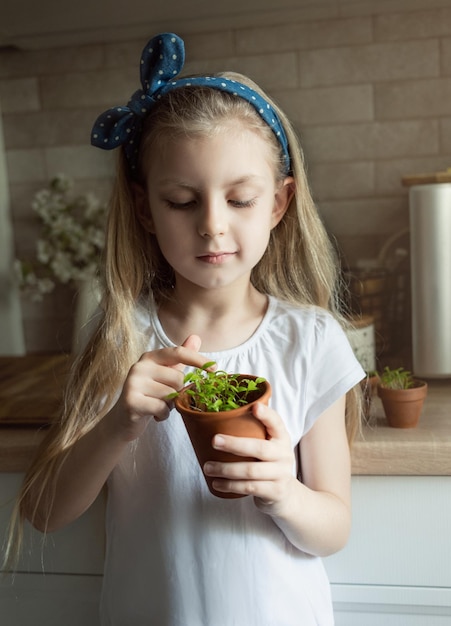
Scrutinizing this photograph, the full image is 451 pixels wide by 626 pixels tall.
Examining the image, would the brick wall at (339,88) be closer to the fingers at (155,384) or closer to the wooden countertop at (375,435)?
the wooden countertop at (375,435)

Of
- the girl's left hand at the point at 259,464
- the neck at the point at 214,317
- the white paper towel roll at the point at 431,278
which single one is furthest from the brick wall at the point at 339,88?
the girl's left hand at the point at 259,464

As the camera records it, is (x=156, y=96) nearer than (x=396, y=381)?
Yes

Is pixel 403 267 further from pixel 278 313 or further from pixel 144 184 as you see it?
pixel 144 184

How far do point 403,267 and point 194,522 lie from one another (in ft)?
1.92

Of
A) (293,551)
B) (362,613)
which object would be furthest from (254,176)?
(362,613)

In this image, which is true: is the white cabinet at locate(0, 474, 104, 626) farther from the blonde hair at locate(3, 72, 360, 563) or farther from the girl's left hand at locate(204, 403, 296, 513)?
the girl's left hand at locate(204, 403, 296, 513)

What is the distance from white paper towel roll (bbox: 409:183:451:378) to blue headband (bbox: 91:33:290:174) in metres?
0.26

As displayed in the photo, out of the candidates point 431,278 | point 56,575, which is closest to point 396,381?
point 431,278

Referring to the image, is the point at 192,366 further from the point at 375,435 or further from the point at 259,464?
the point at 375,435

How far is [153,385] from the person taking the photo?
0.66 m

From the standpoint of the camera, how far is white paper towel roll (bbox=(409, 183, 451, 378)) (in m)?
0.96

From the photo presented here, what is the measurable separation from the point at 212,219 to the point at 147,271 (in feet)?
0.62

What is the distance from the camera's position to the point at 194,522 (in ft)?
2.50

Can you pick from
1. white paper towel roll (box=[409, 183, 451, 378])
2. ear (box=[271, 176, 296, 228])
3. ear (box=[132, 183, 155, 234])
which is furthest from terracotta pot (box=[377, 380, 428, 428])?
ear (box=[132, 183, 155, 234])
